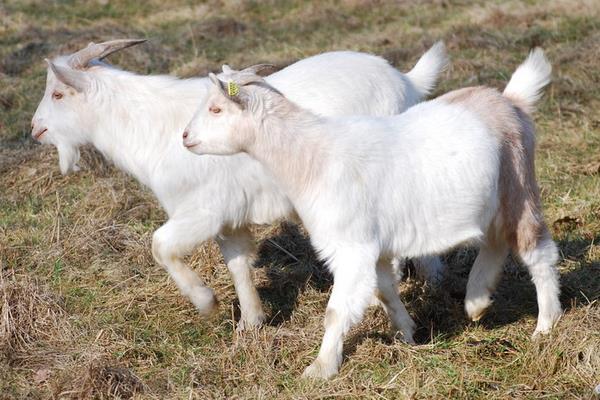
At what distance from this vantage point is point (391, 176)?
170 inches

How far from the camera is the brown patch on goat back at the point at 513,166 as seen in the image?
4.51m

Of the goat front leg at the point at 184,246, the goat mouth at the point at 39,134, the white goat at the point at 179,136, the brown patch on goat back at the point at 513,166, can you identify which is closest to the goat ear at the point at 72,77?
the white goat at the point at 179,136

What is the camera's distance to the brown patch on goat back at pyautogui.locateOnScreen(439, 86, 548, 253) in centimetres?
451

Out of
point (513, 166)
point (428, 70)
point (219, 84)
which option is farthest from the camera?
point (428, 70)

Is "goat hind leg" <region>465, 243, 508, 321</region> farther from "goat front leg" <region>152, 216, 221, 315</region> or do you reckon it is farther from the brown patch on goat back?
"goat front leg" <region>152, 216, 221, 315</region>

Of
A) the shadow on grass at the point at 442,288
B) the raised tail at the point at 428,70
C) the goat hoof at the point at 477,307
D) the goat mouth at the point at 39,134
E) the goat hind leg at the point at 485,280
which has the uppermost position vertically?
the goat mouth at the point at 39,134

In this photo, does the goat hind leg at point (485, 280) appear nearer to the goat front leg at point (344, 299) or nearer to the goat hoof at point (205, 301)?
the goat front leg at point (344, 299)

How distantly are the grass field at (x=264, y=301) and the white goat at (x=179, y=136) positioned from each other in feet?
1.22

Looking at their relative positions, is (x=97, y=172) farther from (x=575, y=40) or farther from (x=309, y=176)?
(x=575, y=40)

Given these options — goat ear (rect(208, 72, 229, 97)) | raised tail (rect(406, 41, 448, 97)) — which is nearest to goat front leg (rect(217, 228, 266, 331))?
goat ear (rect(208, 72, 229, 97))

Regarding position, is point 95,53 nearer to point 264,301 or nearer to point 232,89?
point 232,89

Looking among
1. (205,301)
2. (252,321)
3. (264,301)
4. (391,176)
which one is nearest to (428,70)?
(391,176)

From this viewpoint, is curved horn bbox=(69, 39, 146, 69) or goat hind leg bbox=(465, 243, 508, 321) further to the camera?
curved horn bbox=(69, 39, 146, 69)

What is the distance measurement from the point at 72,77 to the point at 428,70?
2042 mm
